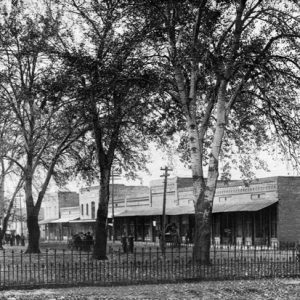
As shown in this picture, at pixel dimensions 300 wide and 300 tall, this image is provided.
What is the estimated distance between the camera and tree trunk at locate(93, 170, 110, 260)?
24.9 meters

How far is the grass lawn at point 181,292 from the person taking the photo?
13984mm

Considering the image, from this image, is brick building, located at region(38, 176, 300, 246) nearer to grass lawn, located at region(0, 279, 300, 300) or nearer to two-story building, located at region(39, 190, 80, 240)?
two-story building, located at region(39, 190, 80, 240)

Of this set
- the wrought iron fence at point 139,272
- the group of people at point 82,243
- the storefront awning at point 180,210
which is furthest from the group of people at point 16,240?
the wrought iron fence at point 139,272

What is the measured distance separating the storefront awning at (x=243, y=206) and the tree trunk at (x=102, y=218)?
17774 millimetres

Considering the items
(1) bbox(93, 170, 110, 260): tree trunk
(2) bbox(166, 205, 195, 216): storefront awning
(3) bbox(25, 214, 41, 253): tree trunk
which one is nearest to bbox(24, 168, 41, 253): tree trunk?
(3) bbox(25, 214, 41, 253): tree trunk

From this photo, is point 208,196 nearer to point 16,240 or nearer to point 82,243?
point 82,243

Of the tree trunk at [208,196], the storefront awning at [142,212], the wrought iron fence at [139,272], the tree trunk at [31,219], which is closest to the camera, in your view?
the wrought iron fence at [139,272]

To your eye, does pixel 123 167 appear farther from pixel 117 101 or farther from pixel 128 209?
pixel 128 209

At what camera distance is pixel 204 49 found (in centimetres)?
1853

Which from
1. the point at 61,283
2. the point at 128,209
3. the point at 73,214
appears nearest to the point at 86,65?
the point at 61,283

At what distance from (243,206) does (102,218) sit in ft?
66.0

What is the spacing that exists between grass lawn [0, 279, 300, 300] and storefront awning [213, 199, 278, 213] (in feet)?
82.9

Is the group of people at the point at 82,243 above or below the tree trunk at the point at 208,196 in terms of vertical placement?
below

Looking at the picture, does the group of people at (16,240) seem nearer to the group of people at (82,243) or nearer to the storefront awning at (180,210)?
the storefront awning at (180,210)
